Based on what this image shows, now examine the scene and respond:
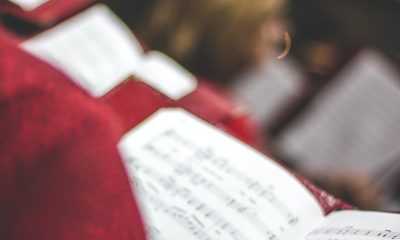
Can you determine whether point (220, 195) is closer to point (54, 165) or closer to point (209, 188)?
point (209, 188)

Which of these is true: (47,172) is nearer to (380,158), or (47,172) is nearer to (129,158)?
(129,158)

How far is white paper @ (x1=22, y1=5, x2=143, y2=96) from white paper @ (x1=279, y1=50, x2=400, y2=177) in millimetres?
648

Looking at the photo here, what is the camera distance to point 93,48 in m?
1.04

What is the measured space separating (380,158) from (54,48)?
93cm

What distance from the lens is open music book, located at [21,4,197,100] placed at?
3.00ft

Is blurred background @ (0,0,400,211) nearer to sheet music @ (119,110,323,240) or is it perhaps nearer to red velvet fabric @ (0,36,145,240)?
sheet music @ (119,110,323,240)

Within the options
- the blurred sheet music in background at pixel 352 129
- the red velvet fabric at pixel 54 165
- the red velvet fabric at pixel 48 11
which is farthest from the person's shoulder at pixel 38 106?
the blurred sheet music in background at pixel 352 129

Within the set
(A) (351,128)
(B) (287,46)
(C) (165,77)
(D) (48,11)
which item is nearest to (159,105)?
(C) (165,77)

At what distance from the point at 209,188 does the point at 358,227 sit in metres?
0.15

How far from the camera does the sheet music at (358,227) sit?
0.56 metres

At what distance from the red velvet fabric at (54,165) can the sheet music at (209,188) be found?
0.29 feet

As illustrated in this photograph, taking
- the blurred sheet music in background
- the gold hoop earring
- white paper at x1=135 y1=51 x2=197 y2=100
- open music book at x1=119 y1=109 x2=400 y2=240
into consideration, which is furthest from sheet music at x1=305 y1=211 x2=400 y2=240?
the gold hoop earring

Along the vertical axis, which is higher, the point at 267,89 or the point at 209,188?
the point at 209,188

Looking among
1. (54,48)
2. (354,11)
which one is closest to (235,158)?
(54,48)
